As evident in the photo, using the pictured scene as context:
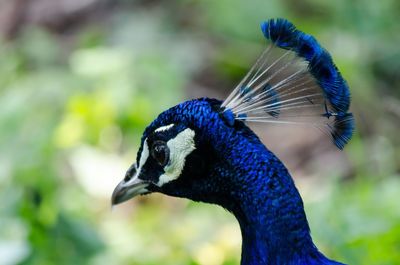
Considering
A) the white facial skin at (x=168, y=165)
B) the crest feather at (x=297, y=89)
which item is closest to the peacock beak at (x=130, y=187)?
the white facial skin at (x=168, y=165)

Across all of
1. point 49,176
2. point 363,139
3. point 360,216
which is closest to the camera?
point 360,216

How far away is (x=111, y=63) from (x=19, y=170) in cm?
59

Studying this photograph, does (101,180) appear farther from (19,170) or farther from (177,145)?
(177,145)

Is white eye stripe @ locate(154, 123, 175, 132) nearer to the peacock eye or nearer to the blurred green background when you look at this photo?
the peacock eye

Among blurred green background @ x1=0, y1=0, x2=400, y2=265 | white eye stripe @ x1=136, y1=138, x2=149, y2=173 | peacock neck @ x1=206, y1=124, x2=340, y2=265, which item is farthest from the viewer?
blurred green background @ x1=0, y1=0, x2=400, y2=265

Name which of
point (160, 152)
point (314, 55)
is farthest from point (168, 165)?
point (314, 55)

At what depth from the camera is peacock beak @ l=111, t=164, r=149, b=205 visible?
178cm

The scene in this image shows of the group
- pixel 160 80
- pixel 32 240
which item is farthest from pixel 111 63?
pixel 32 240

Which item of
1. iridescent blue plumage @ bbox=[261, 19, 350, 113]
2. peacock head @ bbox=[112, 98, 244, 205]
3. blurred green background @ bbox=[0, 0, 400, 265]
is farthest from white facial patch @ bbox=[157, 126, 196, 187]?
blurred green background @ bbox=[0, 0, 400, 265]

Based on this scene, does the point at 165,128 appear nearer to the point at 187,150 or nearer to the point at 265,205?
the point at 187,150

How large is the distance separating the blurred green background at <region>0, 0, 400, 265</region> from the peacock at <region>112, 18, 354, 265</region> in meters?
0.44

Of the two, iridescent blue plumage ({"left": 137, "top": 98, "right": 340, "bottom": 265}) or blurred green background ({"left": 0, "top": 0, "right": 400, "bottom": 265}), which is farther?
blurred green background ({"left": 0, "top": 0, "right": 400, "bottom": 265})

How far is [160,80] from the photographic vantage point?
3.04m

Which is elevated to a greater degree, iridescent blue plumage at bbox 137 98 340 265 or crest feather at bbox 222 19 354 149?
crest feather at bbox 222 19 354 149
